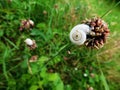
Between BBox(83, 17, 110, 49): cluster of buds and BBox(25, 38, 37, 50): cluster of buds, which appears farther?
BBox(25, 38, 37, 50): cluster of buds

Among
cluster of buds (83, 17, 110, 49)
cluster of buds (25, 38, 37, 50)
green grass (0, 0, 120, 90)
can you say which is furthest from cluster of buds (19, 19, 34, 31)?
cluster of buds (83, 17, 110, 49)

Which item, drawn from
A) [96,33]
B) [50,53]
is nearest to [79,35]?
[96,33]

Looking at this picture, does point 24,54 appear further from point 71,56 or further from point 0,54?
point 71,56

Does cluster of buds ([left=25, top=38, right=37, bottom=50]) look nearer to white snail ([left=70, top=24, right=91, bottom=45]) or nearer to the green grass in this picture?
the green grass

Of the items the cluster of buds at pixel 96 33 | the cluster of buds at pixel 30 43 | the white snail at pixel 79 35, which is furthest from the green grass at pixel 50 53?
the white snail at pixel 79 35

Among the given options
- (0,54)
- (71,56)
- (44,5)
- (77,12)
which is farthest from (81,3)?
(0,54)
